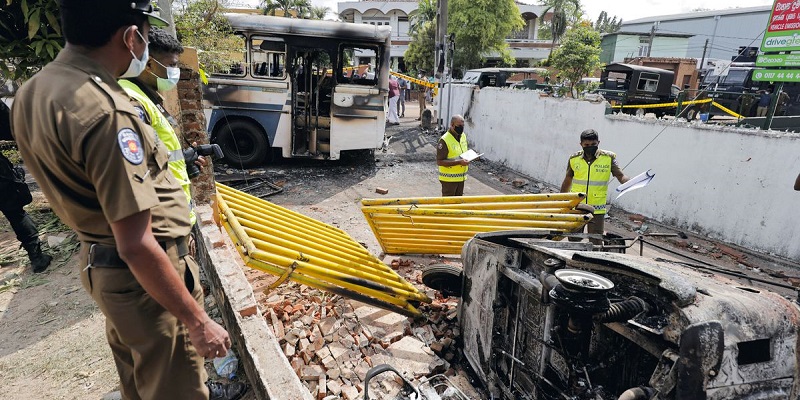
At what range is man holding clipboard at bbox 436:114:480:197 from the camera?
17.2 ft

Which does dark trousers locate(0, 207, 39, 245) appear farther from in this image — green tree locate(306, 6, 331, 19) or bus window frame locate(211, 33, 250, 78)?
green tree locate(306, 6, 331, 19)

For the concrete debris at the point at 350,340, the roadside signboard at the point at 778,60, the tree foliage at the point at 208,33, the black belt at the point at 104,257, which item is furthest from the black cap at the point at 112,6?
the roadside signboard at the point at 778,60

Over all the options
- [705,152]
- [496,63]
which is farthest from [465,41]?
[705,152]

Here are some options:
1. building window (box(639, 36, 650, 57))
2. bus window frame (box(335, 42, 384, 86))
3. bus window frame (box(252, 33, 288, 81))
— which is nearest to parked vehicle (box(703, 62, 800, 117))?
bus window frame (box(335, 42, 384, 86))

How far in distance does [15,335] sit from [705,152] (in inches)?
306

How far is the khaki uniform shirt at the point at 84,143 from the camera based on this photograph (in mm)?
1231

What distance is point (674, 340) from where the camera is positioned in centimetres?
168

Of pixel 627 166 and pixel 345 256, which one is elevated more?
pixel 627 166

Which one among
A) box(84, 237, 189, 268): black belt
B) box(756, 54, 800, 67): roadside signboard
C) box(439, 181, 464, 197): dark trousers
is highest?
box(756, 54, 800, 67): roadside signboard

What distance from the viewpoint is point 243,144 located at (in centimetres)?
859

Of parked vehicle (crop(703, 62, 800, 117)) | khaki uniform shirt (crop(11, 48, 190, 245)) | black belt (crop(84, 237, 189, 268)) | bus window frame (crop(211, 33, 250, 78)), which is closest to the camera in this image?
khaki uniform shirt (crop(11, 48, 190, 245))

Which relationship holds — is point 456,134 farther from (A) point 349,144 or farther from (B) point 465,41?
Answer: (B) point 465,41

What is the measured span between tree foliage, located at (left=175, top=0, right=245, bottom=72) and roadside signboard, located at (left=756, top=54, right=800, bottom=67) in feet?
26.0

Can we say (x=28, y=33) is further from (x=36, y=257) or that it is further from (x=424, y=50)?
(x=424, y=50)
